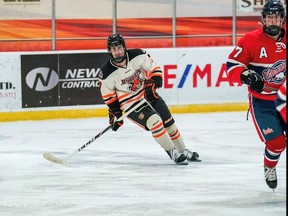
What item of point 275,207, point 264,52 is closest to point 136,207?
point 275,207

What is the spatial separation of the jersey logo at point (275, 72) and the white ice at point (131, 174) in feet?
2.15

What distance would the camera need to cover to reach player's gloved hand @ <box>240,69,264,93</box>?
5.10 m

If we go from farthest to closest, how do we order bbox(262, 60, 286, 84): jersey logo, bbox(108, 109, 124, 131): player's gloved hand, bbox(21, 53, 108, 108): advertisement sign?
bbox(21, 53, 108, 108): advertisement sign → bbox(108, 109, 124, 131): player's gloved hand → bbox(262, 60, 286, 84): jersey logo

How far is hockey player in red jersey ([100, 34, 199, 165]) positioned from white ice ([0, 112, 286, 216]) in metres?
0.24

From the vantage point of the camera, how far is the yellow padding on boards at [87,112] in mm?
9195

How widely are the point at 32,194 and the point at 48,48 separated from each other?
549 cm

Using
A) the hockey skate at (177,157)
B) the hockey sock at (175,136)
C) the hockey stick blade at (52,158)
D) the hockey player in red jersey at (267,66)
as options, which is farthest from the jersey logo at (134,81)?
the hockey player in red jersey at (267,66)

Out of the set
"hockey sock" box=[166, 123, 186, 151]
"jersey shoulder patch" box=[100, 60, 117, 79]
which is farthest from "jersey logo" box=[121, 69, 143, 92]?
"hockey sock" box=[166, 123, 186, 151]

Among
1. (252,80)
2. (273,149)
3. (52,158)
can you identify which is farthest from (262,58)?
(52,158)

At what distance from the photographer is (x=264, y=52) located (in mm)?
5273

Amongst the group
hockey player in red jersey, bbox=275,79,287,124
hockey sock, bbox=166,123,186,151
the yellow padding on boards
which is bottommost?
the yellow padding on boards

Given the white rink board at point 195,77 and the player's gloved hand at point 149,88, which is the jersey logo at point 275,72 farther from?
the white rink board at point 195,77

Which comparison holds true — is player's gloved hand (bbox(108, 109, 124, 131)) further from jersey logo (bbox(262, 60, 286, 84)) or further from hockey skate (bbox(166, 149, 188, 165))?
jersey logo (bbox(262, 60, 286, 84))

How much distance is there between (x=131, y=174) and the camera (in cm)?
625
